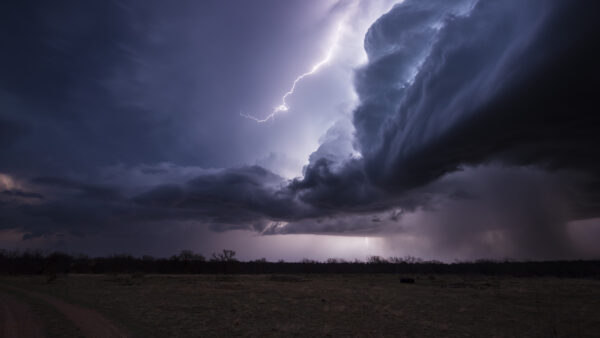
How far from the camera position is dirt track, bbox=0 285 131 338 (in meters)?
15.8

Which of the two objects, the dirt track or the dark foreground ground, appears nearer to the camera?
the dirt track

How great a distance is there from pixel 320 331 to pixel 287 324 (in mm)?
2633

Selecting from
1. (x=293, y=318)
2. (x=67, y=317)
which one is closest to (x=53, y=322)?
(x=67, y=317)

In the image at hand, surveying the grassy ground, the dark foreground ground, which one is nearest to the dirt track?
the dark foreground ground

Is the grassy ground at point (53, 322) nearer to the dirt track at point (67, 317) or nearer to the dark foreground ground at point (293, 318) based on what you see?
the dark foreground ground at point (293, 318)

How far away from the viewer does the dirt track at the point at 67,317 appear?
15758 millimetres

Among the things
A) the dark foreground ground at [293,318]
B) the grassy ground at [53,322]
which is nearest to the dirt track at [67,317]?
the dark foreground ground at [293,318]

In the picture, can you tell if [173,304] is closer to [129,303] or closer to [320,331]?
[129,303]

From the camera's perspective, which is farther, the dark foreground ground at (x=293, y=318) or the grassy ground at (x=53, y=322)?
the dark foreground ground at (x=293, y=318)

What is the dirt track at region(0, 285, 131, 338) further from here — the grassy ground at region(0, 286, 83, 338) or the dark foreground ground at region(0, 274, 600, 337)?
the grassy ground at region(0, 286, 83, 338)

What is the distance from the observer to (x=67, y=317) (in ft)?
65.8

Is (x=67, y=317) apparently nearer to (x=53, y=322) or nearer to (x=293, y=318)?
(x=53, y=322)

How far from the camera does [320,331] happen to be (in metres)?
18.6

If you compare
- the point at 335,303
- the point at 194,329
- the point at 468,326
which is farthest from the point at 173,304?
the point at 468,326
